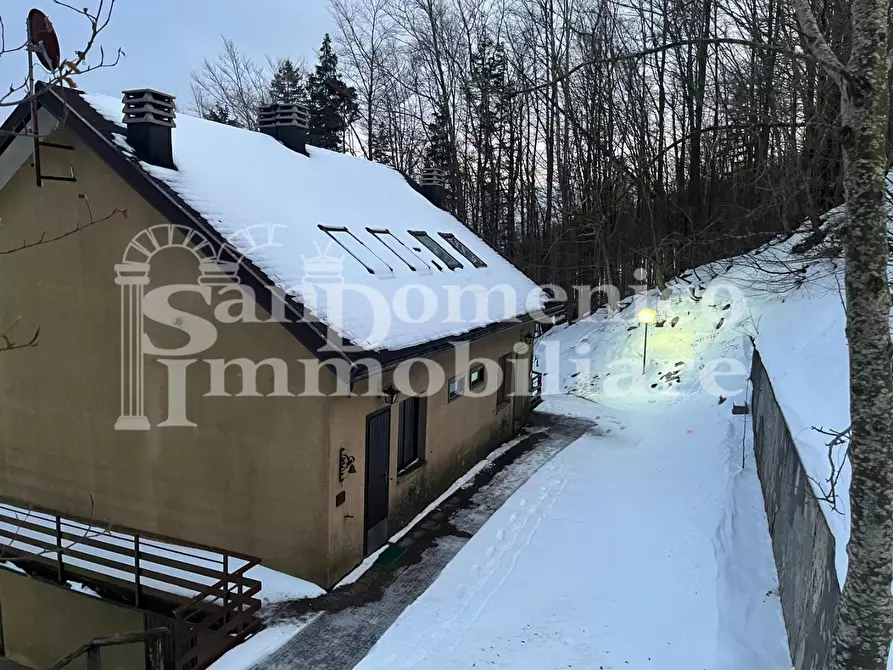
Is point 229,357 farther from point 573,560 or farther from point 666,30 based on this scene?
point 666,30

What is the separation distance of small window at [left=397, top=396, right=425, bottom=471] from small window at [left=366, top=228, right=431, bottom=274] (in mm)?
2485

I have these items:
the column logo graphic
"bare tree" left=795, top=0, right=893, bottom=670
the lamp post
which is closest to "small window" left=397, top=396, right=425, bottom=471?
the column logo graphic

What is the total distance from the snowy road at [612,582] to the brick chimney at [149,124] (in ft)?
21.8

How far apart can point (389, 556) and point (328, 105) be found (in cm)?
2972

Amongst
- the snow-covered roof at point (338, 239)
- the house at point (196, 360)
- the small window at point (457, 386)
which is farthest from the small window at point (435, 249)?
the small window at point (457, 386)

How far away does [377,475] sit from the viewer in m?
8.70

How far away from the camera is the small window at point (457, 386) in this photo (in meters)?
10.9

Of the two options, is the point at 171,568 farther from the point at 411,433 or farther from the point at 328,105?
the point at 328,105

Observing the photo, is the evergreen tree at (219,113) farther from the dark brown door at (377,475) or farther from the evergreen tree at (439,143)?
the dark brown door at (377,475)

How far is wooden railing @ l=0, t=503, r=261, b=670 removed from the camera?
249 inches

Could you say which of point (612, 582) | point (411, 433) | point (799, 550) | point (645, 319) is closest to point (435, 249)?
point (411, 433)

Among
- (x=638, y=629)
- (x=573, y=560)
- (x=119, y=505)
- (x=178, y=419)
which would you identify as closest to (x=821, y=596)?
(x=638, y=629)

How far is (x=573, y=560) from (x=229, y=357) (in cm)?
530

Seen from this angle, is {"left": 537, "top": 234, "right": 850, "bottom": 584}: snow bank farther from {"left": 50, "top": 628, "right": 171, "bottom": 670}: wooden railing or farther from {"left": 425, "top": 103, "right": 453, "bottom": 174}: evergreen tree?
{"left": 425, "top": 103, "right": 453, "bottom": 174}: evergreen tree
